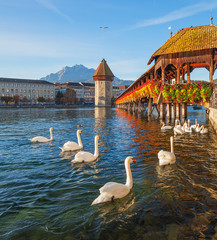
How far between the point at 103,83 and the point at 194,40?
84889 mm

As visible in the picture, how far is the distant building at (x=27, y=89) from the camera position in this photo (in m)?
127

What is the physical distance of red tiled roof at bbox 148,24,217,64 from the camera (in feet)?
69.8

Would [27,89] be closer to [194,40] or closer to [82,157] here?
[194,40]

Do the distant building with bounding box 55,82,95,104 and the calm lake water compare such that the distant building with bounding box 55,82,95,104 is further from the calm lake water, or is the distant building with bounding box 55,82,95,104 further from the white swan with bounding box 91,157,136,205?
the white swan with bounding box 91,157,136,205

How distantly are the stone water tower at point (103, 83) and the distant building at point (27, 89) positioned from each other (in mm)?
39969

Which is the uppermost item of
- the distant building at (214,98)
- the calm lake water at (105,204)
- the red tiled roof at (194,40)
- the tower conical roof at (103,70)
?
the tower conical roof at (103,70)

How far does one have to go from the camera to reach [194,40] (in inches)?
885

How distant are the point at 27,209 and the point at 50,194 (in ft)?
2.72

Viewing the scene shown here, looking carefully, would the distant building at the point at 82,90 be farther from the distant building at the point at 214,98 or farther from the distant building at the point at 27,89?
the distant building at the point at 214,98

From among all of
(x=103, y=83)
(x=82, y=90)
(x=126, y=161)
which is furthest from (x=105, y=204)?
(x=82, y=90)

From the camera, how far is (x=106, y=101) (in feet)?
361

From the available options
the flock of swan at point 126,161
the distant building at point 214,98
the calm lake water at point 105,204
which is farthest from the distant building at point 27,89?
the calm lake water at point 105,204

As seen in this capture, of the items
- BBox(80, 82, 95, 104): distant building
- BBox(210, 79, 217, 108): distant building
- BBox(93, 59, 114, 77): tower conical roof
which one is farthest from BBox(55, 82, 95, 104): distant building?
BBox(210, 79, 217, 108): distant building

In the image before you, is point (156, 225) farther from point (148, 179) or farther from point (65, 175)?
point (65, 175)
